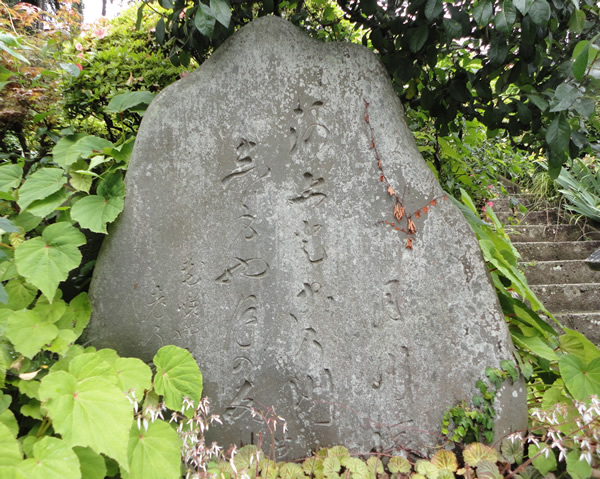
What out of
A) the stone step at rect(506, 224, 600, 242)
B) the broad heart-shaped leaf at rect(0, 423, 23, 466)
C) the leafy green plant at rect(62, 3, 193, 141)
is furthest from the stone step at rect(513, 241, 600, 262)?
the broad heart-shaped leaf at rect(0, 423, 23, 466)

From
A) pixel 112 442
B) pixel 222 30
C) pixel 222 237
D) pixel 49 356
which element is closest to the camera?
pixel 112 442

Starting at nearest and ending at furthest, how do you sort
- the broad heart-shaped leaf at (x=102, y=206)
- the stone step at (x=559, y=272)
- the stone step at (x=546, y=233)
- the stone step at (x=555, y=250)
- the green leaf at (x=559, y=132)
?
the green leaf at (x=559, y=132) < the broad heart-shaped leaf at (x=102, y=206) < the stone step at (x=559, y=272) < the stone step at (x=555, y=250) < the stone step at (x=546, y=233)

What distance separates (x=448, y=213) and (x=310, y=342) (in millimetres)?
826

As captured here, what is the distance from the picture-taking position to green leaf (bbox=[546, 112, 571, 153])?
1.68 meters

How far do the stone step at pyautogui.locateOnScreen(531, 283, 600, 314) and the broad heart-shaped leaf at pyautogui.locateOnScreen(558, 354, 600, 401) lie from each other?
6.97 ft

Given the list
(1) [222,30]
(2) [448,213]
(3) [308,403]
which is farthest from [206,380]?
(1) [222,30]

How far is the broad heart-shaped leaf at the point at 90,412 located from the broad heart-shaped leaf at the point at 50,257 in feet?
1.29

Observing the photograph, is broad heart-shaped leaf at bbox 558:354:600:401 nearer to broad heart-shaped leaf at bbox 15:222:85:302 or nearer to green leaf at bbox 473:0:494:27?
green leaf at bbox 473:0:494:27

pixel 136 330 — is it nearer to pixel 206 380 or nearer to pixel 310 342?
pixel 206 380

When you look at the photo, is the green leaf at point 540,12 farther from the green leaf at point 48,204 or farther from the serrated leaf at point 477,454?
the green leaf at point 48,204

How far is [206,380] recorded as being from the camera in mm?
1902

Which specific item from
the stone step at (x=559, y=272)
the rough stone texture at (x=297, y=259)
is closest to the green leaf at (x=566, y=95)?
the rough stone texture at (x=297, y=259)

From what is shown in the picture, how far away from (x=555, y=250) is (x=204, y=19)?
3975 millimetres

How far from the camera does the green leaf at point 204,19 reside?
172cm
